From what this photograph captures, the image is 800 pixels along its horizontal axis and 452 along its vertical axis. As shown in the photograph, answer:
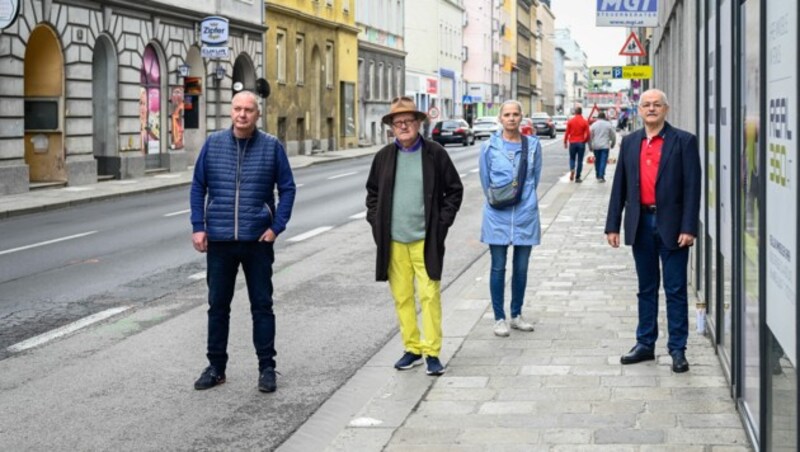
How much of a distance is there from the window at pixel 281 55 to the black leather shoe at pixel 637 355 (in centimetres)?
4221

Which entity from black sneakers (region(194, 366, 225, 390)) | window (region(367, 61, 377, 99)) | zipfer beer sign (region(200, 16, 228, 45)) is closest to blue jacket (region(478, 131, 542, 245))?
black sneakers (region(194, 366, 225, 390))

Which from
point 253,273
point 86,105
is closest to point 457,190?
point 253,273

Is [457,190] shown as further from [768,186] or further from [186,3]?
[186,3]

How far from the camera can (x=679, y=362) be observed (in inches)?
320

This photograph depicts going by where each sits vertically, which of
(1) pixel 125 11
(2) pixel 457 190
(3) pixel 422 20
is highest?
(3) pixel 422 20

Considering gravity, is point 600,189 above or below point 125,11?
below

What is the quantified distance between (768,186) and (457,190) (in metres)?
3.74

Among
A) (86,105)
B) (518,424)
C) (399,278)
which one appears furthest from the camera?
(86,105)

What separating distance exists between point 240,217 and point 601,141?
23.5m

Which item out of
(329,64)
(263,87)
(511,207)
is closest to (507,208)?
(511,207)

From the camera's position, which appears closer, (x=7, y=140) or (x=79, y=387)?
(x=79, y=387)

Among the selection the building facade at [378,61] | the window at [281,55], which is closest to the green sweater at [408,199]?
the window at [281,55]

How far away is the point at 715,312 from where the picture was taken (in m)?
8.69

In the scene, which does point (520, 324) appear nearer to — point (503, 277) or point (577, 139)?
point (503, 277)
